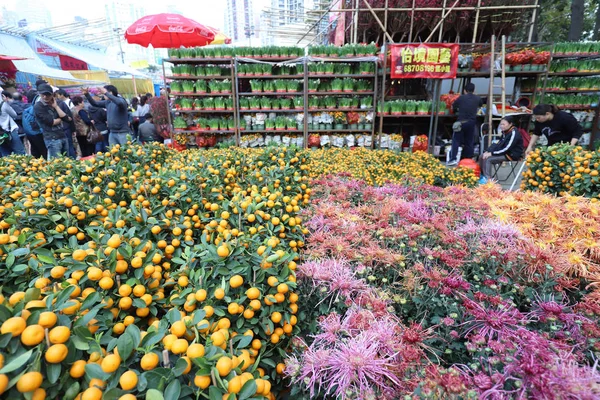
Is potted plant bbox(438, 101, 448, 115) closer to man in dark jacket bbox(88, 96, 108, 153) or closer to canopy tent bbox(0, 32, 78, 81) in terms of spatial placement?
man in dark jacket bbox(88, 96, 108, 153)

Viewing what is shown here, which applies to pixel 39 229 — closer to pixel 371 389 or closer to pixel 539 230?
pixel 371 389

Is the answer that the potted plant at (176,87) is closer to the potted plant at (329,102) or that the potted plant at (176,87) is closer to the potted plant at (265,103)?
the potted plant at (265,103)

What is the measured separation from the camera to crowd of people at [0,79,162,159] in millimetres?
5617

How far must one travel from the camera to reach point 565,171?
3316mm

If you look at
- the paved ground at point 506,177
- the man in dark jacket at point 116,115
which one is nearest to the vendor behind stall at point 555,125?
the paved ground at point 506,177

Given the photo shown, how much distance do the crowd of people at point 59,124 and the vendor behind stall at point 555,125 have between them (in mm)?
6540

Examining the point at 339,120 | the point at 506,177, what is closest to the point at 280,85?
the point at 339,120

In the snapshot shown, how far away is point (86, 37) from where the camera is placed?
21031 mm

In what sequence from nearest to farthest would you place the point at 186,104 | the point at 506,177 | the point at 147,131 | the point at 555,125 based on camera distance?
1. the point at 555,125
2. the point at 506,177
3. the point at 186,104
4. the point at 147,131

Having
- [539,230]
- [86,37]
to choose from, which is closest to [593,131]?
[539,230]

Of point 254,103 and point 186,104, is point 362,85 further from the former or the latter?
point 186,104

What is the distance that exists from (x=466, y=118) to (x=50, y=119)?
8151mm

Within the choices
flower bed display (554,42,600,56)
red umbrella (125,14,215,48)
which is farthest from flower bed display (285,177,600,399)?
flower bed display (554,42,600,56)

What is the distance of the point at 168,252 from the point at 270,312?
75 centimetres
